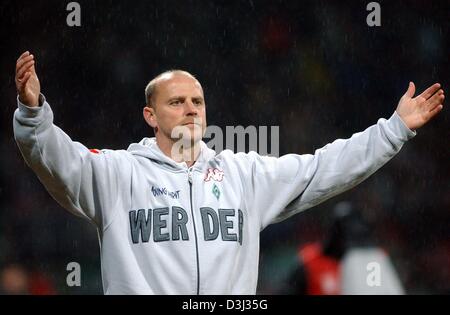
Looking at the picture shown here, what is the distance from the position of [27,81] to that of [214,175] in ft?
3.46

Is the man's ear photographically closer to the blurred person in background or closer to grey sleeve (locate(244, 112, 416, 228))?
grey sleeve (locate(244, 112, 416, 228))

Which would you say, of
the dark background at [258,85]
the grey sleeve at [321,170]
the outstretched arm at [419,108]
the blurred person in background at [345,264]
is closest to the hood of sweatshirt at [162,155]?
the grey sleeve at [321,170]

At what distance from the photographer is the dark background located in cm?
882

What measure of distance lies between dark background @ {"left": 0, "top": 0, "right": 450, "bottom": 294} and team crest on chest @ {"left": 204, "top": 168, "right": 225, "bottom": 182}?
4247 millimetres

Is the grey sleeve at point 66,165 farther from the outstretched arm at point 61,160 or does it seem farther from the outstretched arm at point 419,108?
the outstretched arm at point 419,108

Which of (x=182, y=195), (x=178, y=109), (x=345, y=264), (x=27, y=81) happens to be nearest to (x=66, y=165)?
(x=27, y=81)

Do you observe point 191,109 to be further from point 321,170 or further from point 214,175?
point 321,170

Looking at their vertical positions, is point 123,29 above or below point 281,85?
above

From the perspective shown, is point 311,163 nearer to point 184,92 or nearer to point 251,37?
point 184,92

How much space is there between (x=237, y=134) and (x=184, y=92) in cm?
381

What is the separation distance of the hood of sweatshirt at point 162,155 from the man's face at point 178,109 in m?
0.10

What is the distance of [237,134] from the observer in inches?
331

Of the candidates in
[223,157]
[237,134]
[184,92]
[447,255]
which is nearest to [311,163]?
[223,157]

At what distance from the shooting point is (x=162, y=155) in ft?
14.8
